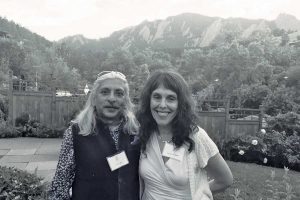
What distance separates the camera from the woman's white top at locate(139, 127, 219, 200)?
7.19 feet

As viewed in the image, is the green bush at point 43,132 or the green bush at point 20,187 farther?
the green bush at point 43,132

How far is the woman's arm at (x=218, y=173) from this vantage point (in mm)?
2309

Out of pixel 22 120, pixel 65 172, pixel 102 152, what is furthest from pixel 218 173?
pixel 22 120

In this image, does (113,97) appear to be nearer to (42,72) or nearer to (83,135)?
(83,135)

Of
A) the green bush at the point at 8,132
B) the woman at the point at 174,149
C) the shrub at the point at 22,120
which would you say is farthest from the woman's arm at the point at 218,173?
the shrub at the point at 22,120

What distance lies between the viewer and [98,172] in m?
2.27

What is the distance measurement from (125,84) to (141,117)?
10.1 inches

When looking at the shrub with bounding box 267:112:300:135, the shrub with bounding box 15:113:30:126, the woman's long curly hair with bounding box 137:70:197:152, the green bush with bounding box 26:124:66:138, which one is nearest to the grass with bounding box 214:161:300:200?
the shrub with bounding box 267:112:300:135

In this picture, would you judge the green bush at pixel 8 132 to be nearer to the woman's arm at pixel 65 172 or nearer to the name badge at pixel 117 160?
the woman's arm at pixel 65 172

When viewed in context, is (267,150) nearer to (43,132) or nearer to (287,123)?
(287,123)

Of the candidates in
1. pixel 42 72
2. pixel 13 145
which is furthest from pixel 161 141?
pixel 42 72

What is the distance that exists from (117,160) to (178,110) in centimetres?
51

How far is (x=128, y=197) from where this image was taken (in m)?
2.35

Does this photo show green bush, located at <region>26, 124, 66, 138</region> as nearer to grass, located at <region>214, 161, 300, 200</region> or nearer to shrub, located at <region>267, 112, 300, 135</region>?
grass, located at <region>214, 161, 300, 200</region>
